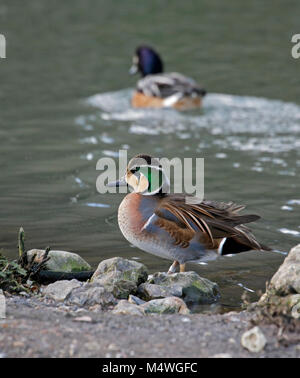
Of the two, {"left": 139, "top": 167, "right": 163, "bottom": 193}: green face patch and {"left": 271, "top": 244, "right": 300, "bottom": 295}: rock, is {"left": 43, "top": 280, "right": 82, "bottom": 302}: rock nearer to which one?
{"left": 139, "top": 167, "right": 163, "bottom": 193}: green face patch

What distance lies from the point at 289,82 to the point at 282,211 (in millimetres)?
8436

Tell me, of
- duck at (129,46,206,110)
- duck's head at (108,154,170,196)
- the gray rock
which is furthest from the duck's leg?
duck at (129,46,206,110)

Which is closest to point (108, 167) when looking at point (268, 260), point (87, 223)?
point (87, 223)

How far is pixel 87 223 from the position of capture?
892 cm

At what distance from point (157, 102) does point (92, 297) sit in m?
10.2

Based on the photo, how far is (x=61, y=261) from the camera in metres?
6.94

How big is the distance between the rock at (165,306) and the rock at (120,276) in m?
0.39

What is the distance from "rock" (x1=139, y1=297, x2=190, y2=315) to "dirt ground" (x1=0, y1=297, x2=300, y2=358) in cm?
40

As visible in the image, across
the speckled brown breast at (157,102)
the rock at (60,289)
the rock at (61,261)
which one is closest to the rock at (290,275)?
the rock at (60,289)

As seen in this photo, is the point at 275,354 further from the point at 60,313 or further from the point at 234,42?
the point at 234,42

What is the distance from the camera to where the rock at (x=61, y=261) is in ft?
22.6

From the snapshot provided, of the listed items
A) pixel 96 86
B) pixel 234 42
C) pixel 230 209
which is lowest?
pixel 230 209

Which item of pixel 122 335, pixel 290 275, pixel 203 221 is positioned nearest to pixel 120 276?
pixel 203 221

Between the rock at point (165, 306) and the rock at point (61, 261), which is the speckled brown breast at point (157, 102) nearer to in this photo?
the rock at point (61, 261)
